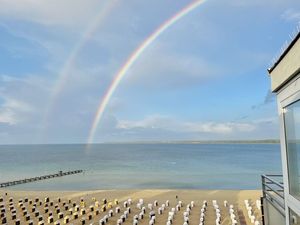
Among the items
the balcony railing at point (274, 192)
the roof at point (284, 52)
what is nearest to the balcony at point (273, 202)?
the balcony railing at point (274, 192)

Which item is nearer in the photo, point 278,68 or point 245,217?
point 278,68

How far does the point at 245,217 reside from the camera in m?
17.6

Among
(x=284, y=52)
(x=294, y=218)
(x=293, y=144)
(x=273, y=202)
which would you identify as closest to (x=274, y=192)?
(x=273, y=202)

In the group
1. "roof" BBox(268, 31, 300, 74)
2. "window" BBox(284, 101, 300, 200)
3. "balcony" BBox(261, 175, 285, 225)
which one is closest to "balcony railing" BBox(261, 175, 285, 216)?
"balcony" BBox(261, 175, 285, 225)

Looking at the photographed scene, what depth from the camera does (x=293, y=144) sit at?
424 centimetres

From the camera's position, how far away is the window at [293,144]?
4031 mm

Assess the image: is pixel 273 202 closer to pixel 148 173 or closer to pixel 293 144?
pixel 293 144

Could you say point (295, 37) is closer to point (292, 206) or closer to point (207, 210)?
point (292, 206)

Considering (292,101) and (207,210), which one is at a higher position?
(292,101)

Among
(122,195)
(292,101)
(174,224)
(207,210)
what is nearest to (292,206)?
(292,101)

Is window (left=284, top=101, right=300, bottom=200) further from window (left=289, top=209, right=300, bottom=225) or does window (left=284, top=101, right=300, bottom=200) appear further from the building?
window (left=289, top=209, right=300, bottom=225)

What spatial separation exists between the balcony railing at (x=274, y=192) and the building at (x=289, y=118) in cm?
15

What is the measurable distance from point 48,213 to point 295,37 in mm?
18206

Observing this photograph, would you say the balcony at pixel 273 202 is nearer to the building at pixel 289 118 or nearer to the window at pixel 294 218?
the building at pixel 289 118
